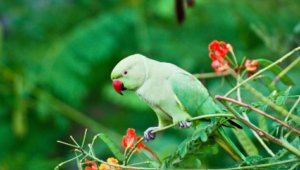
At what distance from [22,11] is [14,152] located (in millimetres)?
1535

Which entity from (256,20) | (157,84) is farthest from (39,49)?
(157,84)

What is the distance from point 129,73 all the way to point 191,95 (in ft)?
0.73

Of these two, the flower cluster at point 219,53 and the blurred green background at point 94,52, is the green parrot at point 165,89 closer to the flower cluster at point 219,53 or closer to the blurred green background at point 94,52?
the flower cluster at point 219,53

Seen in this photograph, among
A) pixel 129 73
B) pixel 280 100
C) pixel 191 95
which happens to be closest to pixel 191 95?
pixel 191 95

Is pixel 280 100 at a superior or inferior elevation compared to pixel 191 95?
inferior

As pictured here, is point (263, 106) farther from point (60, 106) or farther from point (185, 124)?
point (60, 106)

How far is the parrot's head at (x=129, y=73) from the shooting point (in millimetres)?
977

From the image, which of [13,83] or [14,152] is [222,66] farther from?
[14,152]

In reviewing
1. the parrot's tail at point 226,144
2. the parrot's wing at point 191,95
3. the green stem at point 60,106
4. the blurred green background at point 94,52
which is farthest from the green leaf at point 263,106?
the green stem at point 60,106

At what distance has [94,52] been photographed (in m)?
2.65

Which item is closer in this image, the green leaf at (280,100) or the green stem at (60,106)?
the green leaf at (280,100)

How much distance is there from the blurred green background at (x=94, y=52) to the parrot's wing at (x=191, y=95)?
1.34 m

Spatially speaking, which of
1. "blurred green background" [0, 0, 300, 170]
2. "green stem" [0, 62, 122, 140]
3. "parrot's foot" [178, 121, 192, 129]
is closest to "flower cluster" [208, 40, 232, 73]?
"parrot's foot" [178, 121, 192, 129]

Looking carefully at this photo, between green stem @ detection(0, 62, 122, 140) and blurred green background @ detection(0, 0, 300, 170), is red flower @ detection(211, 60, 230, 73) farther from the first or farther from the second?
green stem @ detection(0, 62, 122, 140)
